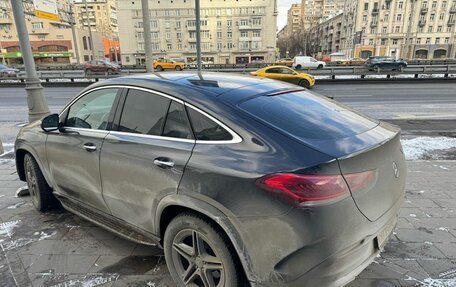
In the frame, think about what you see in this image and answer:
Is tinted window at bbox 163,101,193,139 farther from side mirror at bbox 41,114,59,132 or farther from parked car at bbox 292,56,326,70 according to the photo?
parked car at bbox 292,56,326,70

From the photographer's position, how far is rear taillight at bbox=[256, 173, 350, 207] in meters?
1.82

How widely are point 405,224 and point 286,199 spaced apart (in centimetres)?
246

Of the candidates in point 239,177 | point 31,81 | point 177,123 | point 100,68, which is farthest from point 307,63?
point 239,177

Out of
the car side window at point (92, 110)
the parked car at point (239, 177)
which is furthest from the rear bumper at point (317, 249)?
the car side window at point (92, 110)

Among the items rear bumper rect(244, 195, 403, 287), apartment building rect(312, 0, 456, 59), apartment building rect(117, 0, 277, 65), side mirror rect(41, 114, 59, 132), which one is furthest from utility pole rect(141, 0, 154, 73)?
apartment building rect(312, 0, 456, 59)

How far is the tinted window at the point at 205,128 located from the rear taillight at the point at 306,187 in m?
0.44

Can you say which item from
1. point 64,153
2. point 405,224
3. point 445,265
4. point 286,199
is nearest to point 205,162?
point 286,199

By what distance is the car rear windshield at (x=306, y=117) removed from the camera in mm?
2147

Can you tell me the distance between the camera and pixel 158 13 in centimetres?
7994

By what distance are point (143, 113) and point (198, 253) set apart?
119 cm

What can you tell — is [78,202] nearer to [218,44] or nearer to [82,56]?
[218,44]

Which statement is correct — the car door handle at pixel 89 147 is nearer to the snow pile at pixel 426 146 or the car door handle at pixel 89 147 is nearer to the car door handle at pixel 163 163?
the car door handle at pixel 163 163

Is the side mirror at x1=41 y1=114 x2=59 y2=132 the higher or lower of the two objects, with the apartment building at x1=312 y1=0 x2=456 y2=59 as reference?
lower

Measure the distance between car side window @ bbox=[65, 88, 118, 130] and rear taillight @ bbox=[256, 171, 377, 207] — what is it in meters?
1.78
